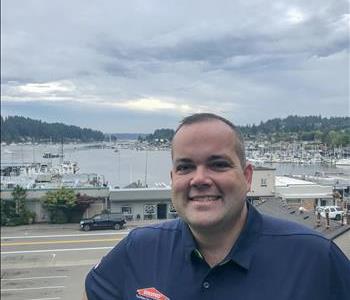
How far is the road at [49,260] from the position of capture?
7604 mm

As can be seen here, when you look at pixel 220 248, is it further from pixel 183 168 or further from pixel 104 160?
pixel 104 160

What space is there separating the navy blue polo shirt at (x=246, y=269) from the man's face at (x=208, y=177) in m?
0.06

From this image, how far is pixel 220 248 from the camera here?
→ 3.53 ft

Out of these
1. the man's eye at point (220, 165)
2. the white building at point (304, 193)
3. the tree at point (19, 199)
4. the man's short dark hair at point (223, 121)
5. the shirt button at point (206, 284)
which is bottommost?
the tree at point (19, 199)

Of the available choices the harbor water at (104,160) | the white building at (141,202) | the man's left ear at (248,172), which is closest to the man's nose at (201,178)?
the man's left ear at (248,172)

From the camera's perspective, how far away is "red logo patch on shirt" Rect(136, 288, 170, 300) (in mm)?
1049

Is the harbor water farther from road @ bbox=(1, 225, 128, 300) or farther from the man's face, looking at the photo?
the man's face

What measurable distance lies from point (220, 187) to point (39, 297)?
689 centimetres

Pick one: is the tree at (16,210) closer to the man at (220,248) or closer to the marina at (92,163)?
the marina at (92,163)

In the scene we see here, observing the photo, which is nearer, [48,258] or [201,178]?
[201,178]

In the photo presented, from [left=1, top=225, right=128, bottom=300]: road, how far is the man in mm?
5742

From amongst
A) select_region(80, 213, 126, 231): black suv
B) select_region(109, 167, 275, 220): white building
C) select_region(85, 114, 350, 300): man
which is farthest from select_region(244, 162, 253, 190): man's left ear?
select_region(80, 213, 126, 231): black suv

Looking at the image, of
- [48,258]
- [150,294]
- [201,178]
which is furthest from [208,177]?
[48,258]

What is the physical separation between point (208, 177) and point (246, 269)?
20cm
